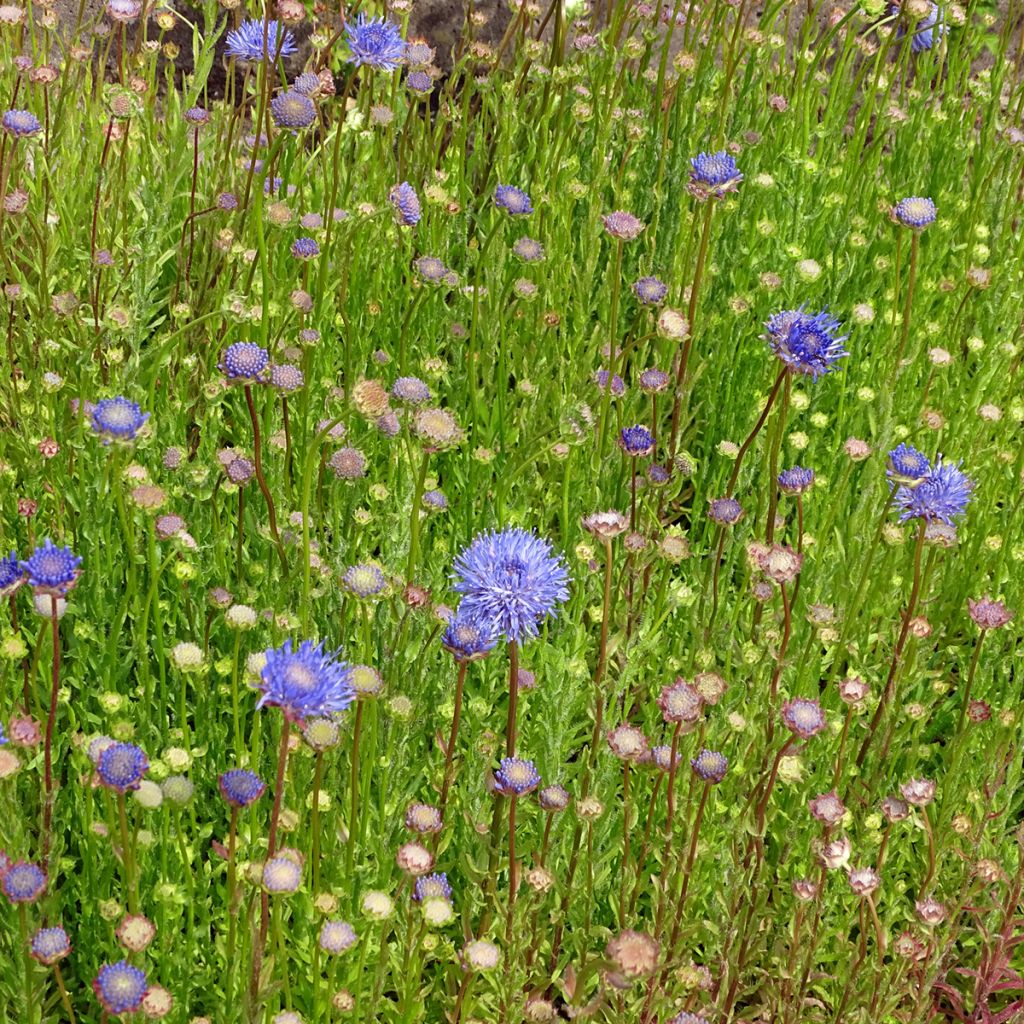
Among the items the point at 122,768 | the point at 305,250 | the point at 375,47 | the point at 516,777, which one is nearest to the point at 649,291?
the point at 305,250

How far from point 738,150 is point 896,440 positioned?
1.08 m

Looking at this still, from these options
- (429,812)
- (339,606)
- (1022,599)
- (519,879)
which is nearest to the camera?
(429,812)

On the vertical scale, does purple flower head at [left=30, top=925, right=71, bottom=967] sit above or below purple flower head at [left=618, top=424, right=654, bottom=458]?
below

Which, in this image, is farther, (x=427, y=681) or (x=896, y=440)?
(x=896, y=440)

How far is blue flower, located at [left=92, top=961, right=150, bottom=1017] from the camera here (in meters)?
1.34

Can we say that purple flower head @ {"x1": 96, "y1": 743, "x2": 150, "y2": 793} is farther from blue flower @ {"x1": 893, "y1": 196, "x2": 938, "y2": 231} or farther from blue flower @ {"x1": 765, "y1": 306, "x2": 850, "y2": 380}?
blue flower @ {"x1": 893, "y1": 196, "x2": 938, "y2": 231}

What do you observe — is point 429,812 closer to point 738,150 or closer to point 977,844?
point 977,844

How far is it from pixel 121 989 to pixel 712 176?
1701 mm

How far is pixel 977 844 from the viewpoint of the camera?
2.18 meters

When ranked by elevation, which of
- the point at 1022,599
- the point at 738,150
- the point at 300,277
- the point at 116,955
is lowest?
the point at 116,955

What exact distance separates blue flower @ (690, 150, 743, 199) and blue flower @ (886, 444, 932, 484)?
63 cm

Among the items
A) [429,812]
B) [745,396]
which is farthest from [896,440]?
[429,812]

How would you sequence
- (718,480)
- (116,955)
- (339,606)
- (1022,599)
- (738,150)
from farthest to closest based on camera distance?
(738,150), (718,480), (1022,599), (339,606), (116,955)

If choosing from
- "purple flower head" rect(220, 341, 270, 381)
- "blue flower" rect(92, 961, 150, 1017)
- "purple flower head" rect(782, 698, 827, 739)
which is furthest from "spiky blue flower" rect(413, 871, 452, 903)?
"purple flower head" rect(220, 341, 270, 381)
